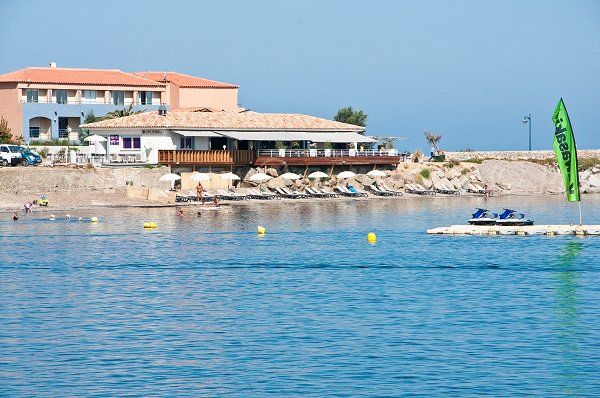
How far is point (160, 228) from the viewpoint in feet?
198

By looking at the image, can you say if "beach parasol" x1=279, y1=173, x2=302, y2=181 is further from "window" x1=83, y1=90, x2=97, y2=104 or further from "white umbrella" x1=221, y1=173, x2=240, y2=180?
"window" x1=83, y1=90, x2=97, y2=104

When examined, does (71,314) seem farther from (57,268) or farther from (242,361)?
(57,268)

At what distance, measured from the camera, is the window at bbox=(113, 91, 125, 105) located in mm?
101562

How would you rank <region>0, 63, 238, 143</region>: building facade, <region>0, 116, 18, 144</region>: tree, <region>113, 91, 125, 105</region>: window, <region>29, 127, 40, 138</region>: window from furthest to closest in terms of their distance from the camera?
<region>113, 91, 125, 105</region>: window → <region>29, 127, 40, 138</region>: window → <region>0, 63, 238, 143</region>: building facade → <region>0, 116, 18, 144</region>: tree

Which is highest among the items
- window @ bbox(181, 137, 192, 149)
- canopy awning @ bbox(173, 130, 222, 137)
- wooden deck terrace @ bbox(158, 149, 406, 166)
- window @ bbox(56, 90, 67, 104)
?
window @ bbox(56, 90, 67, 104)

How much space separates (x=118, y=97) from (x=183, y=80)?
1031 centimetres

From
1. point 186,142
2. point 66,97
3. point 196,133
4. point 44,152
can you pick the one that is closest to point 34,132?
point 66,97

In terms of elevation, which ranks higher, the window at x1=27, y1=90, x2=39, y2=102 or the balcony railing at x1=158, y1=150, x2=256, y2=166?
the window at x1=27, y1=90, x2=39, y2=102

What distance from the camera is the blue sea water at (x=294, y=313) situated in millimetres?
23547

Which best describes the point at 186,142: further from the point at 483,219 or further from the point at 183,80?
the point at 483,219

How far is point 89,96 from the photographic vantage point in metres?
100

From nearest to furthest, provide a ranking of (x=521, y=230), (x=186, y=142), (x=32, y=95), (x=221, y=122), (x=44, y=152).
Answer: (x=521, y=230) < (x=44, y=152) < (x=186, y=142) < (x=221, y=122) < (x=32, y=95)

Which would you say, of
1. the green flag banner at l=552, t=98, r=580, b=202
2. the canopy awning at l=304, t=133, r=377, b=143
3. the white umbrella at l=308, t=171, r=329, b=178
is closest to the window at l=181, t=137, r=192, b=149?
the white umbrella at l=308, t=171, r=329, b=178

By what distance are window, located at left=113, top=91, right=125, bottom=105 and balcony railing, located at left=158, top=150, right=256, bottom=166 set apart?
20.1 metres
